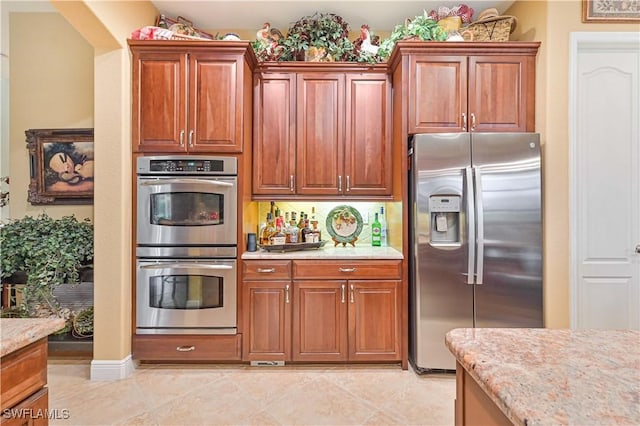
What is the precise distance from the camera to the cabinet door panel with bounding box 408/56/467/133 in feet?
8.91

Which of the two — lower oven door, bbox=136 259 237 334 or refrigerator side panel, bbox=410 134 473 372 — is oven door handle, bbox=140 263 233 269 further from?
refrigerator side panel, bbox=410 134 473 372

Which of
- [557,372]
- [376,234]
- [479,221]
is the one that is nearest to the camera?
[557,372]

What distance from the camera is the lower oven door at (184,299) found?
270 centimetres

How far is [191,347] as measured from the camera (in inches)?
107

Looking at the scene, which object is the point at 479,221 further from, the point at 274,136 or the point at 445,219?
the point at 274,136

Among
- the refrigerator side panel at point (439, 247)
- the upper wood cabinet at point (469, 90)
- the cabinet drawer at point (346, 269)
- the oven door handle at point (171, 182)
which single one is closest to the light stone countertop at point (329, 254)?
the cabinet drawer at point (346, 269)

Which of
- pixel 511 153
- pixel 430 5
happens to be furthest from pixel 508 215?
pixel 430 5

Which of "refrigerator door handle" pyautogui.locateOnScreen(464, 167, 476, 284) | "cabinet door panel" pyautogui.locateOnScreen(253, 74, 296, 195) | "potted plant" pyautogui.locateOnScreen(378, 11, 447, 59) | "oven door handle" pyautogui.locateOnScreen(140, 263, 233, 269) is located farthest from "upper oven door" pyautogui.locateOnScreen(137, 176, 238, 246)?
"potted plant" pyautogui.locateOnScreen(378, 11, 447, 59)

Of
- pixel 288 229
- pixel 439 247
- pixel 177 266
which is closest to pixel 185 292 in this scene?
pixel 177 266

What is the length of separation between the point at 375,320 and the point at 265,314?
2.87 ft

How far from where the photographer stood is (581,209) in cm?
263

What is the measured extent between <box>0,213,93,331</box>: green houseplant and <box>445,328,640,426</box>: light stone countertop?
3.01 metres

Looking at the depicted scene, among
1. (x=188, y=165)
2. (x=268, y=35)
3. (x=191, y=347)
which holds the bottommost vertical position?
(x=191, y=347)

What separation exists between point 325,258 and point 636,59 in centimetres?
286
